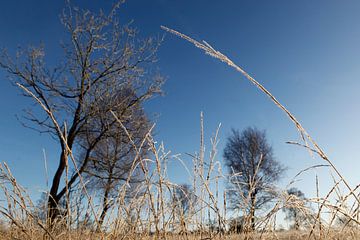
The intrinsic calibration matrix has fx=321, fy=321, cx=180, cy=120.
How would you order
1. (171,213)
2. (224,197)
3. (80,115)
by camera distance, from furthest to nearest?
(80,115)
(171,213)
(224,197)

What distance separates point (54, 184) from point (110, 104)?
3375 millimetres

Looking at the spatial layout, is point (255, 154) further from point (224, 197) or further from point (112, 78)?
point (224, 197)

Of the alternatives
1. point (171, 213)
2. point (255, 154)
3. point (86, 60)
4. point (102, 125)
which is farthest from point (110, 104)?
point (255, 154)

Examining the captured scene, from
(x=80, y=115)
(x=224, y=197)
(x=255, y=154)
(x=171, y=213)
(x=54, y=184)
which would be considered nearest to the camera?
(x=224, y=197)

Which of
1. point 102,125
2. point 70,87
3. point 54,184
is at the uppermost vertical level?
point 70,87

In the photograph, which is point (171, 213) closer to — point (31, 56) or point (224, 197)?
point (224, 197)

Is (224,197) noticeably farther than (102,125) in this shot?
No

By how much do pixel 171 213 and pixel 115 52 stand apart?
35.2 feet

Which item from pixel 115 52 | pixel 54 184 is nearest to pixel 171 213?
pixel 54 184

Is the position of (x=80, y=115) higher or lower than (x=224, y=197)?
higher

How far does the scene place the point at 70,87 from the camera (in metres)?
11.6

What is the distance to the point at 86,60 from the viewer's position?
1195 centimetres

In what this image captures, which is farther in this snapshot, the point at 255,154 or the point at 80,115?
the point at 255,154

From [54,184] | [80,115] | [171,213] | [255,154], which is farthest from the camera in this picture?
[255,154]
